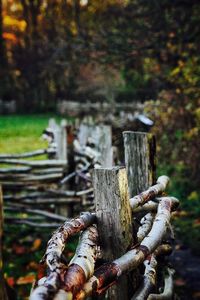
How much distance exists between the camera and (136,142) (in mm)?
2539

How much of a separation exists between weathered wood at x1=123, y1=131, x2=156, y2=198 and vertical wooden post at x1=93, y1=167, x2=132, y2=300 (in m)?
0.69

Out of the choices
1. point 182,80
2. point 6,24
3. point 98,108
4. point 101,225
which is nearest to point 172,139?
point 182,80

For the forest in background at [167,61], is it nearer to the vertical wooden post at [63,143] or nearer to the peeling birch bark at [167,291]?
the vertical wooden post at [63,143]

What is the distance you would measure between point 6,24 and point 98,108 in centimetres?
1397

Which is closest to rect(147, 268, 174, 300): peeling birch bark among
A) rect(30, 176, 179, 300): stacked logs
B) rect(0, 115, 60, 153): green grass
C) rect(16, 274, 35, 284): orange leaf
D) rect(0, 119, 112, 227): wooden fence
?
rect(30, 176, 179, 300): stacked logs

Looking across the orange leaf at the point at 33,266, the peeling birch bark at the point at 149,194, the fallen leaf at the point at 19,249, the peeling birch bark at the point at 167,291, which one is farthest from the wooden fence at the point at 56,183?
the peeling birch bark at the point at 167,291

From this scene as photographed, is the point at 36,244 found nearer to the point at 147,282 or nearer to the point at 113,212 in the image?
the point at 147,282

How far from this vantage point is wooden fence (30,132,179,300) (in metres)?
1.41

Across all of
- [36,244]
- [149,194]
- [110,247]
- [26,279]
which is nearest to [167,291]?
[149,194]

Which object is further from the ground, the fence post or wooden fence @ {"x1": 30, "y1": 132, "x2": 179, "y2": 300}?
the fence post

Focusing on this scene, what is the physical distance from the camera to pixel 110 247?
6.15 feet

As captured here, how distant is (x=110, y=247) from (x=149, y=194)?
0.56 m

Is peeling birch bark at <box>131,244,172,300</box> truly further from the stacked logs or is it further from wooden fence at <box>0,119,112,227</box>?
wooden fence at <box>0,119,112,227</box>

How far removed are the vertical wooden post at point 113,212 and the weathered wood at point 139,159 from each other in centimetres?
69
